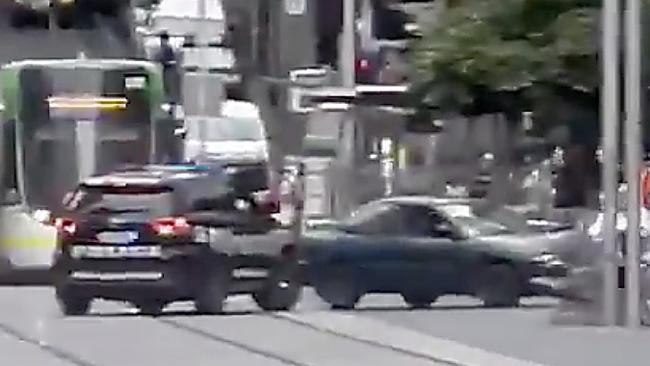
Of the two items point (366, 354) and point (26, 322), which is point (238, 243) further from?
point (366, 354)

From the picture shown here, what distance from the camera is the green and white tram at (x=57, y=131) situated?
76.8ft

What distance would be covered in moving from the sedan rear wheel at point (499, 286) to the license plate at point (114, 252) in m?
3.90

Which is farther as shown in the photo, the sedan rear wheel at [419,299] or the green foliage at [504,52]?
the green foliage at [504,52]

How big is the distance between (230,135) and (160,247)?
11.2 m

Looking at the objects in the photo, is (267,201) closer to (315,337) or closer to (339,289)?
(339,289)

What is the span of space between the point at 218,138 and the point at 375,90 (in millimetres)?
4589

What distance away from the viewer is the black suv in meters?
19.2

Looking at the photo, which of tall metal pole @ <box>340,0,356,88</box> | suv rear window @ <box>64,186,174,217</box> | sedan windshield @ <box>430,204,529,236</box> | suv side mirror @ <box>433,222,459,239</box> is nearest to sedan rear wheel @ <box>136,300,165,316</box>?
suv rear window @ <box>64,186,174,217</box>

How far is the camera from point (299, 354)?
14.8m

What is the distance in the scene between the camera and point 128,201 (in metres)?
19.4

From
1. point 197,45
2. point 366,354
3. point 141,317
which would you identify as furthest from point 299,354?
point 197,45

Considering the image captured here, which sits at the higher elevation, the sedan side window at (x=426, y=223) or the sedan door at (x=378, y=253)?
the sedan side window at (x=426, y=223)

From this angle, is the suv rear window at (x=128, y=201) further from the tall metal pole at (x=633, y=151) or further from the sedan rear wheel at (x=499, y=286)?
the tall metal pole at (x=633, y=151)

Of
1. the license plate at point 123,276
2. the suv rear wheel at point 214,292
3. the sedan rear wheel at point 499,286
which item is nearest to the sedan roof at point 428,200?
the sedan rear wheel at point 499,286
